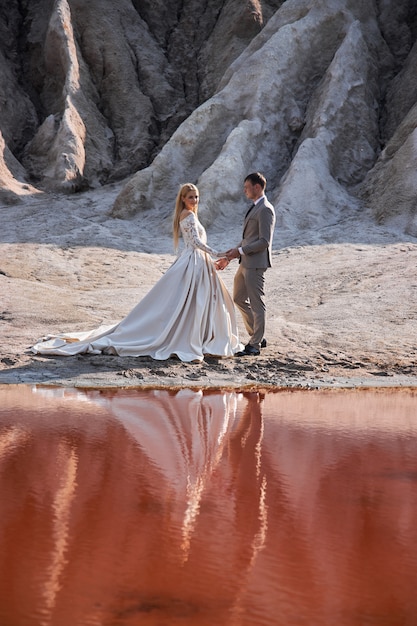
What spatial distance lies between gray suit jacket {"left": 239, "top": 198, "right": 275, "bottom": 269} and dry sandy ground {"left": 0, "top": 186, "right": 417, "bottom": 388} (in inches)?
A: 38.8

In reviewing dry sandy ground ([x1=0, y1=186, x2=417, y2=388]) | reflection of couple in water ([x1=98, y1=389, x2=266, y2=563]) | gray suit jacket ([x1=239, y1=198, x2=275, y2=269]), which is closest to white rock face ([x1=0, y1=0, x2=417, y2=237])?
dry sandy ground ([x1=0, y1=186, x2=417, y2=388])

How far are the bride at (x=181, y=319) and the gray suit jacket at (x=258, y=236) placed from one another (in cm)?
30

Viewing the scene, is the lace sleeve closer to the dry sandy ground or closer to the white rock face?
the dry sandy ground

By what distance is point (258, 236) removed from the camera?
8344 mm

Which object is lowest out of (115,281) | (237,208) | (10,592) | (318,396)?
(10,592)

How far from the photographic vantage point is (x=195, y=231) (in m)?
8.19

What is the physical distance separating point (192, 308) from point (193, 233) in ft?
2.58

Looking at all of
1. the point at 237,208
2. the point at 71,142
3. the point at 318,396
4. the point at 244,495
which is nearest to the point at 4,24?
the point at 71,142

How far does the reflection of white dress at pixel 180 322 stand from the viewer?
8.01m

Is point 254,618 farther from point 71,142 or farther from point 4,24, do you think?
point 4,24

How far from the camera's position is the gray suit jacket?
8.22 m

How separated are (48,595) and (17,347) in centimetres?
550

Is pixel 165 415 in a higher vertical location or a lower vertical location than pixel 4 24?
lower

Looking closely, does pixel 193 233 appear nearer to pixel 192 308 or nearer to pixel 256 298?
pixel 192 308
